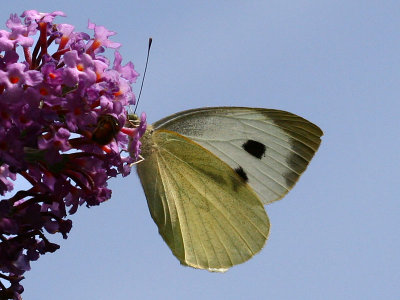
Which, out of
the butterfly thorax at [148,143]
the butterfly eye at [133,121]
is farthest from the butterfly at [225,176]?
the butterfly eye at [133,121]

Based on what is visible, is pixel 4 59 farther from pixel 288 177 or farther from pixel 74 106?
pixel 288 177

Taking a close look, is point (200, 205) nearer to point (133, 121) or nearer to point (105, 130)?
point (133, 121)

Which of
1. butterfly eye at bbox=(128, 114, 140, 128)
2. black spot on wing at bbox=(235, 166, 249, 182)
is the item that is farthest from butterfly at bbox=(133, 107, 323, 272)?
butterfly eye at bbox=(128, 114, 140, 128)

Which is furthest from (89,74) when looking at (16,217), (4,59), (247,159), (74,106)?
(247,159)

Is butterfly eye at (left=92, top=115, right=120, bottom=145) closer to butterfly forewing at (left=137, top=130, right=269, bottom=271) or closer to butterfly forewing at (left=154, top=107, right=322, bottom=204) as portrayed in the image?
butterfly forewing at (left=137, top=130, right=269, bottom=271)

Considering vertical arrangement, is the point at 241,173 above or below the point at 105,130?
below

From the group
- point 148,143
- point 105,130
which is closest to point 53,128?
point 105,130
